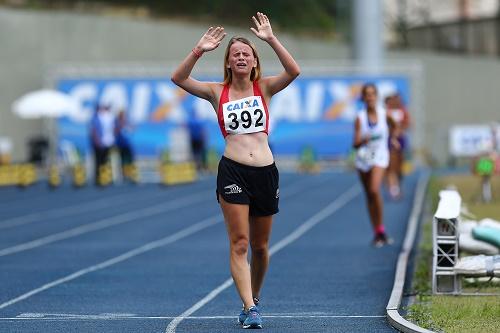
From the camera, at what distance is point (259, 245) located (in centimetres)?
1059

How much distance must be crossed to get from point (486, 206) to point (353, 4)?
26.5 meters

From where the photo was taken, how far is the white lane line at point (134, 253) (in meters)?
13.2

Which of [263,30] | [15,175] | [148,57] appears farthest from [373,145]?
[148,57]

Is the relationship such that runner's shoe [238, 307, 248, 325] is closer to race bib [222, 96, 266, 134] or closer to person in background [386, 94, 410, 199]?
race bib [222, 96, 266, 134]

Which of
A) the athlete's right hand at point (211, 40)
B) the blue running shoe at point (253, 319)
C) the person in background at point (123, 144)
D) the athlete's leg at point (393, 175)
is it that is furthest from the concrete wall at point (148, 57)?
the blue running shoe at point (253, 319)

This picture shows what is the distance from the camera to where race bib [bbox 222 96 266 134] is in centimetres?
1035

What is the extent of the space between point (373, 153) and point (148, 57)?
36.5 metres

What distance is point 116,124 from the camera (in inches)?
1439

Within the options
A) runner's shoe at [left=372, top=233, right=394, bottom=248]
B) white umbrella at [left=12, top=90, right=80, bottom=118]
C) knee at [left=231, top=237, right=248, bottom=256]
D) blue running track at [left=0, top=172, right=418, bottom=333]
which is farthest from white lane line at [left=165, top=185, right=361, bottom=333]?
white umbrella at [left=12, top=90, right=80, bottom=118]

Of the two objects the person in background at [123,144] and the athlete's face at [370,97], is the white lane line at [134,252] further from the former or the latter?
the person in background at [123,144]

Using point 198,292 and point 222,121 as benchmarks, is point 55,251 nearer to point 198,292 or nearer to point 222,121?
point 198,292

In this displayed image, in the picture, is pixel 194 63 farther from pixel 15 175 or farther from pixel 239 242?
pixel 15 175

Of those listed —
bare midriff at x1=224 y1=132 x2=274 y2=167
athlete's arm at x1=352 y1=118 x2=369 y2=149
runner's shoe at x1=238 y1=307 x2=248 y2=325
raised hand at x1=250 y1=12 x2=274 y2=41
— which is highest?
raised hand at x1=250 y1=12 x2=274 y2=41

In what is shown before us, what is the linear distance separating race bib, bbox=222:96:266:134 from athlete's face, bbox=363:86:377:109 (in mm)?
7469
